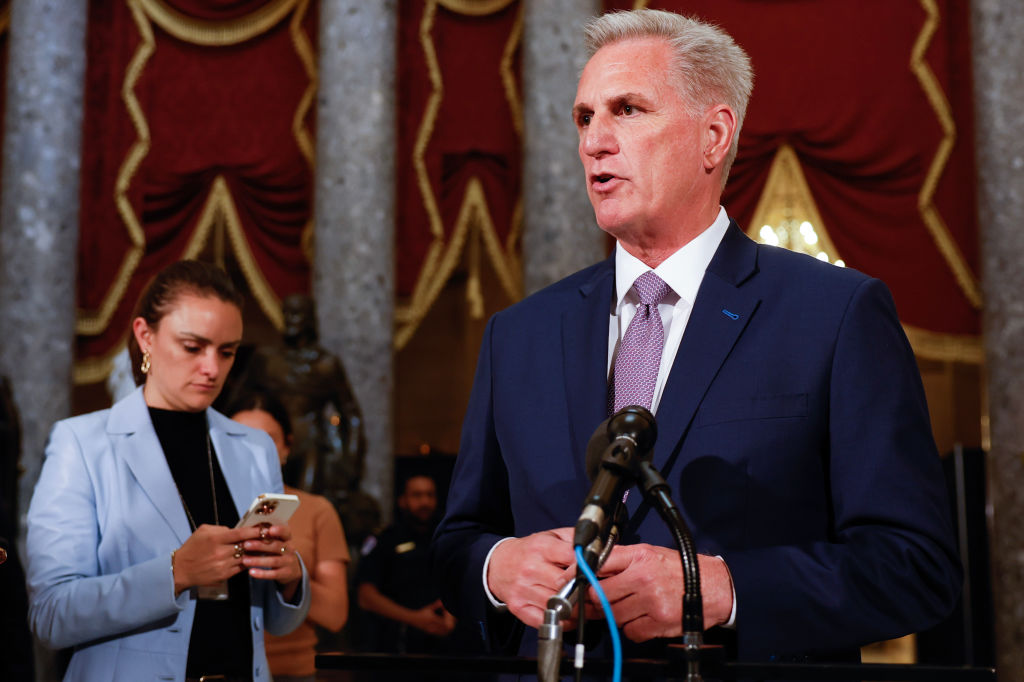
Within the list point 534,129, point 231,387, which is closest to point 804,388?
point 231,387

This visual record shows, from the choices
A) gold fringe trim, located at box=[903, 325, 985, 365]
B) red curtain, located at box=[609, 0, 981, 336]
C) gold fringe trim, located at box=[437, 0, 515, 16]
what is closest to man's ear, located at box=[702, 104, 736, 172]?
red curtain, located at box=[609, 0, 981, 336]

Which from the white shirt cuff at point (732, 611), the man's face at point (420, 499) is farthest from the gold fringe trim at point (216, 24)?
the white shirt cuff at point (732, 611)

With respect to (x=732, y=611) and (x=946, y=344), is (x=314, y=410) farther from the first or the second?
(x=732, y=611)

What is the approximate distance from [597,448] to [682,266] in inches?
21.6

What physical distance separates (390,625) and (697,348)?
484 cm

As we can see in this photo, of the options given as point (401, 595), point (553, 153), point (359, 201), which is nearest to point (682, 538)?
point (401, 595)

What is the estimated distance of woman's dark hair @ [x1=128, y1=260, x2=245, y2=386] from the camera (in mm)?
2482

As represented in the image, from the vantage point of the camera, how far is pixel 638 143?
166 cm

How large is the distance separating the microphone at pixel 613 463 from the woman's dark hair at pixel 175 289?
149cm

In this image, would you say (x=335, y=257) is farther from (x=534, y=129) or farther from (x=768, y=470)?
(x=768, y=470)

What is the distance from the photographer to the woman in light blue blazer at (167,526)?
2174 mm

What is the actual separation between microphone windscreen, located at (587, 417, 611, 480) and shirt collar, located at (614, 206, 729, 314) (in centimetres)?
50

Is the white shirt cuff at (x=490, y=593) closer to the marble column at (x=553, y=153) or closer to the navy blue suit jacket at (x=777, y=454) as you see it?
the navy blue suit jacket at (x=777, y=454)

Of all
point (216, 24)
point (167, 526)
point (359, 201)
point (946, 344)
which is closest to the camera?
point (167, 526)
